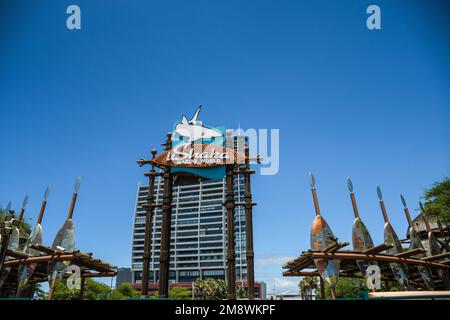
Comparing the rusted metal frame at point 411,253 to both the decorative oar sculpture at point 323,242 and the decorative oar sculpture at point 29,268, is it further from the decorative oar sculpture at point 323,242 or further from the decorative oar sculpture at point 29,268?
the decorative oar sculpture at point 29,268

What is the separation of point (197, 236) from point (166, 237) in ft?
296

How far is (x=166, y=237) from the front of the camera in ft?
78.0

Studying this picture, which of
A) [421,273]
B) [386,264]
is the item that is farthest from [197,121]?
[421,273]

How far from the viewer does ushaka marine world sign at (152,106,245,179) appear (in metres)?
26.0

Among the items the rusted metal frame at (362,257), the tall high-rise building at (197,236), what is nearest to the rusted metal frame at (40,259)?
the rusted metal frame at (362,257)

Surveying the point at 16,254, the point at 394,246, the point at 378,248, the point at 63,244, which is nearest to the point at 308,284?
the point at 394,246

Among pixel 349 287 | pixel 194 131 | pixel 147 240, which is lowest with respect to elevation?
pixel 349 287

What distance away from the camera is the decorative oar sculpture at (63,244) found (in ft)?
70.5

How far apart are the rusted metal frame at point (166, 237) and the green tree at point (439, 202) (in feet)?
80.1

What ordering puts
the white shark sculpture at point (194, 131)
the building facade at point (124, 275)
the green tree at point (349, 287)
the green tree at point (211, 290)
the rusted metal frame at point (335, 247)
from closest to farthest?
the rusted metal frame at point (335, 247) < the white shark sculpture at point (194, 131) < the green tree at point (349, 287) < the green tree at point (211, 290) < the building facade at point (124, 275)

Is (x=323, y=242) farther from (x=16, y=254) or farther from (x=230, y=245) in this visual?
(x=16, y=254)
